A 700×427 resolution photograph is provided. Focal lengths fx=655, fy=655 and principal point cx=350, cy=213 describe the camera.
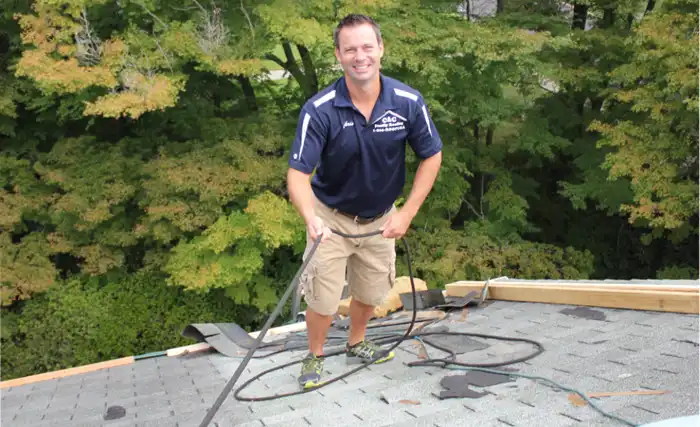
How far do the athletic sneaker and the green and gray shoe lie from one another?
198mm

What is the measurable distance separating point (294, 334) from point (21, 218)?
705 centimetres

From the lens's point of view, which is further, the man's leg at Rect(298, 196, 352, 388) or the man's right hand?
the man's leg at Rect(298, 196, 352, 388)

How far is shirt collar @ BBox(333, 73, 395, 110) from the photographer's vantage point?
2.67 meters

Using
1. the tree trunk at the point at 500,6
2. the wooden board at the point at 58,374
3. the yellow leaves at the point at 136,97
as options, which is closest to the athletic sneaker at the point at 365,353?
the wooden board at the point at 58,374

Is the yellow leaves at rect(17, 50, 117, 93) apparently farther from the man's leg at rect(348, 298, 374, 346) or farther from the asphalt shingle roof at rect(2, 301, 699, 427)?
the man's leg at rect(348, 298, 374, 346)

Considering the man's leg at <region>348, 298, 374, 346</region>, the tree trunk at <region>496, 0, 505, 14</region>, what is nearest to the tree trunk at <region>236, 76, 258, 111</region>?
the tree trunk at <region>496, 0, 505, 14</region>

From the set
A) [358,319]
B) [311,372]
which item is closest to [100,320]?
[358,319]

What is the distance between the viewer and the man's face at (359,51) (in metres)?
2.62

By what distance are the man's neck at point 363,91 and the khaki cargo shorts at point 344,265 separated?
20.5 inches

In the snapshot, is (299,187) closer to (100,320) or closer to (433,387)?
(433,387)

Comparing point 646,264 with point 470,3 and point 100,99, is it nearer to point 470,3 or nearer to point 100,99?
point 470,3

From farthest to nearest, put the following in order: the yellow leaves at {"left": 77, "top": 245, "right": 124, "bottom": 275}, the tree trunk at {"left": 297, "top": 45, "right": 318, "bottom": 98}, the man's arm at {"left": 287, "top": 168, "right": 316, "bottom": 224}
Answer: the tree trunk at {"left": 297, "top": 45, "right": 318, "bottom": 98} < the yellow leaves at {"left": 77, "top": 245, "right": 124, "bottom": 275} < the man's arm at {"left": 287, "top": 168, "right": 316, "bottom": 224}

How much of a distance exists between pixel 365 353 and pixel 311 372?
13.4 inches

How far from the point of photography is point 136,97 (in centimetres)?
766
